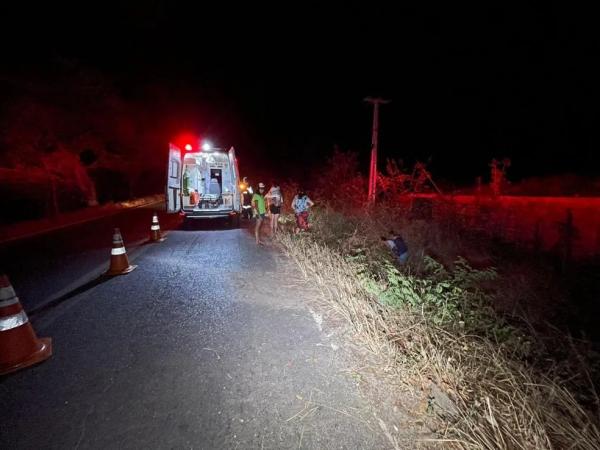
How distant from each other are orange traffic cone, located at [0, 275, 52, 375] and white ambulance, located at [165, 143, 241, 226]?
810cm

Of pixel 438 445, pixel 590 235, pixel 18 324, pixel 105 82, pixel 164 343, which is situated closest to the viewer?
pixel 438 445

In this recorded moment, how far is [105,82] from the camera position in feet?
78.0

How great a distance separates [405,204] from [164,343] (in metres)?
7.63

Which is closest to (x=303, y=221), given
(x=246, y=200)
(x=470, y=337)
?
(x=246, y=200)

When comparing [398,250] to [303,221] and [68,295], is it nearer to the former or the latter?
[303,221]

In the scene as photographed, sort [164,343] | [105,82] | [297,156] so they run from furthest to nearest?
[297,156], [105,82], [164,343]

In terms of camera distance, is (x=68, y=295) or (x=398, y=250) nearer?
(x=68, y=295)

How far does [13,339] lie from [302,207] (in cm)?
658

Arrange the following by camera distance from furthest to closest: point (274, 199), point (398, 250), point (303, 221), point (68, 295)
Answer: point (274, 199) → point (303, 221) → point (398, 250) → point (68, 295)

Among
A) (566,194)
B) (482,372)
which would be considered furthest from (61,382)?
(566,194)

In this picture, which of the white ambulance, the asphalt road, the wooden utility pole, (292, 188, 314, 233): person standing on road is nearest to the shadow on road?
the asphalt road

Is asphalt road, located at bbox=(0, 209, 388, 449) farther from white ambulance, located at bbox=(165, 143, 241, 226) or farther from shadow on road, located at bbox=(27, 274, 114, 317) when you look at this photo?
white ambulance, located at bbox=(165, 143, 241, 226)

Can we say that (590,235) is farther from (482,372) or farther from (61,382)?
(61,382)

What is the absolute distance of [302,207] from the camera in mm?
9047
